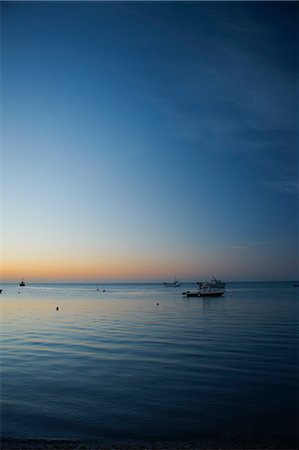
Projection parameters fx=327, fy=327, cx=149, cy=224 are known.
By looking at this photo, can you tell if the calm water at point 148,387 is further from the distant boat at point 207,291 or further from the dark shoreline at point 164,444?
the distant boat at point 207,291

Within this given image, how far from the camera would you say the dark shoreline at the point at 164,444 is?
1078 cm

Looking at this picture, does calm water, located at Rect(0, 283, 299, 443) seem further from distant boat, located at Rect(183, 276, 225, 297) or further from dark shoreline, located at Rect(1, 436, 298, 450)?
distant boat, located at Rect(183, 276, 225, 297)

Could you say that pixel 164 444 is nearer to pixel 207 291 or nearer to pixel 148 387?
pixel 148 387

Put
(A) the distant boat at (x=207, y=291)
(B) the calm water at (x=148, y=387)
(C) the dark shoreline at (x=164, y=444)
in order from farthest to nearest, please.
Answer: (A) the distant boat at (x=207, y=291) < (B) the calm water at (x=148, y=387) < (C) the dark shoreline at (x=164, y=444)

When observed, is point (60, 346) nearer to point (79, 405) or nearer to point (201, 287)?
point (79, 405)

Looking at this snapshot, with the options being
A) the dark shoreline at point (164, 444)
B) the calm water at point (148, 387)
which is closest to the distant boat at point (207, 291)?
the calm water at point (148, 387)

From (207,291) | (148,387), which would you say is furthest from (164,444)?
(207,291)

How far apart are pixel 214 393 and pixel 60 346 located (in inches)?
692

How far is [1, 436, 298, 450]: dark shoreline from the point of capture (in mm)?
10781

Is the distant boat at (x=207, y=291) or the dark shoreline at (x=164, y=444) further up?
the dark shoreline at (x=164, y=444)

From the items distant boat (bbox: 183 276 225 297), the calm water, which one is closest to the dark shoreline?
the calm water

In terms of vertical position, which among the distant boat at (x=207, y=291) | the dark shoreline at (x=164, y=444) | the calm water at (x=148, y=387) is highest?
the dark shoreline at (x=164, y=444)

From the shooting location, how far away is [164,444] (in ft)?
36.9

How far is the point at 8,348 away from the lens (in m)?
28.9
